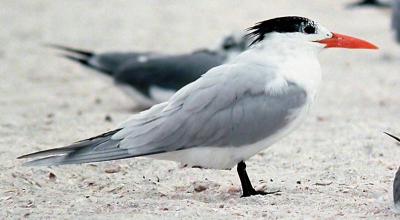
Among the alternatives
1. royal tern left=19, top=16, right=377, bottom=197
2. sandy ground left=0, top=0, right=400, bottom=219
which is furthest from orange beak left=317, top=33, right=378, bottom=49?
sandy ground left=0, top=0, right=400, bottom=219

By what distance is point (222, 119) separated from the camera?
424 cm

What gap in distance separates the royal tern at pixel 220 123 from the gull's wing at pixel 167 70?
265 centimetres


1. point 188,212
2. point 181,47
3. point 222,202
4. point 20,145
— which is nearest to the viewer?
point 188,212

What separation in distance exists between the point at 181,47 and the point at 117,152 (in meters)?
5.02

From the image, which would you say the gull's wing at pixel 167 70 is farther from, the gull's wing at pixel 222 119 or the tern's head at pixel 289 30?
the gull's wing at pixel 222 119

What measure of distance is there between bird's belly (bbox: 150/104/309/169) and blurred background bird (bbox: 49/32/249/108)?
2686 mm

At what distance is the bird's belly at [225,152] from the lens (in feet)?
13.9

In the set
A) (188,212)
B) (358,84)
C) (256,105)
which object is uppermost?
(256,105)

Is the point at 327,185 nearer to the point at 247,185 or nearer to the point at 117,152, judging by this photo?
the point at 247,185

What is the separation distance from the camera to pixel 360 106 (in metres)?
6.94

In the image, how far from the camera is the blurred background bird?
277 inches

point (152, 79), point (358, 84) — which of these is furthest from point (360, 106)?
point (152, 79)

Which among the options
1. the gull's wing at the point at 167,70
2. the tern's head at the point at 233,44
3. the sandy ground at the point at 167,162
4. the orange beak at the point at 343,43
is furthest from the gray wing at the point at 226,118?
the tern's head at the point at 233,44

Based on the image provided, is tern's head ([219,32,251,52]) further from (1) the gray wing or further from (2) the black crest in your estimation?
(1) the gray wing
